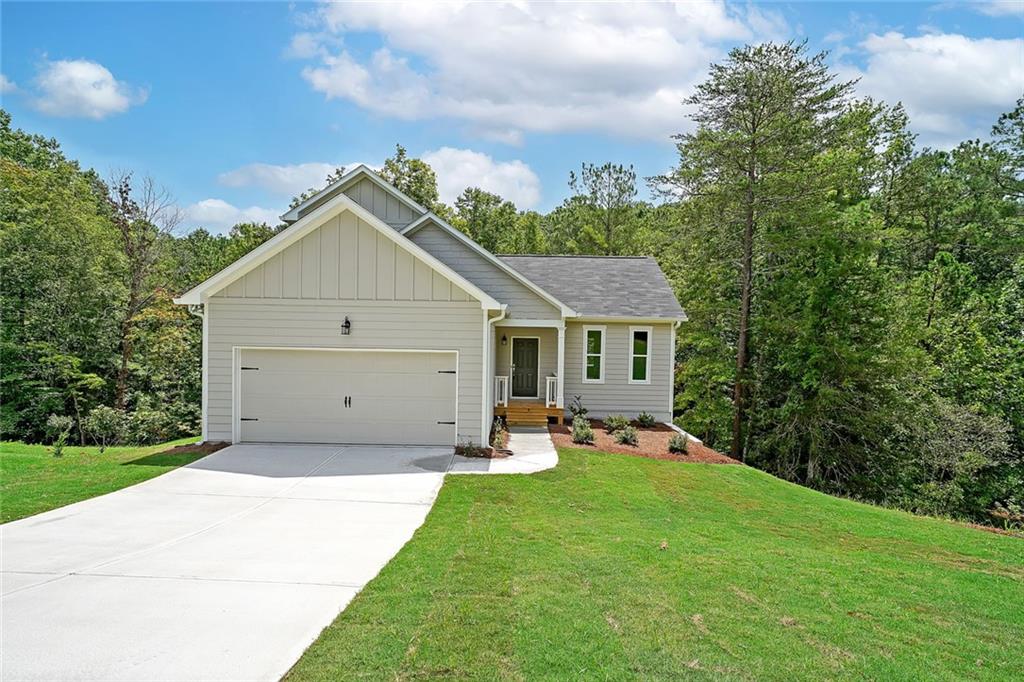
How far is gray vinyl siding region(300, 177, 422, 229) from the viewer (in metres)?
17.1

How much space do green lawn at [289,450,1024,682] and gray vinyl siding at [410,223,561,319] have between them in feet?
24.0

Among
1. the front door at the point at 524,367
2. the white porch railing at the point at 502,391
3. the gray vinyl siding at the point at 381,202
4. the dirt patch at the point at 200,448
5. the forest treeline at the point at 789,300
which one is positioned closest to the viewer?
the dirt patch at the point at 200,448

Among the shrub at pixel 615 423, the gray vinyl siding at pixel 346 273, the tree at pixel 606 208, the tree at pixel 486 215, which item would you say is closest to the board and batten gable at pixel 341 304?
the gray vinyl siding at pixel 346 273

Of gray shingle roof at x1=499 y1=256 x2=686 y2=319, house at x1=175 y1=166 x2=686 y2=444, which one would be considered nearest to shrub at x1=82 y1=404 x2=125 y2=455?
house at x1=175 y1=166 x2=686 y2=444

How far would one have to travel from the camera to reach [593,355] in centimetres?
Answer: 1819

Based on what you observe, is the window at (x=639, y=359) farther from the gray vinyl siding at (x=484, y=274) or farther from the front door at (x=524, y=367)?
the gray vinyl siding at (x=484, y=274)

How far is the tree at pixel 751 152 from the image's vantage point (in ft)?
58.2

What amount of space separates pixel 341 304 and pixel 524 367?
23.7ft

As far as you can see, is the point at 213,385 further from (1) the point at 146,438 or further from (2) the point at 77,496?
(1) the point at 146,438

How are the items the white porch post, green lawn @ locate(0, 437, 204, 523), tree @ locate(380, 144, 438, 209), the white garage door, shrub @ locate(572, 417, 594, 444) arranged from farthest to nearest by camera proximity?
tree @ locate(380, 144, 438, 209)
the white porch post
shrub @ locate(572, 417, 594, 444)
the white garage door
green lawn @ locate(0, 437, 204, 523)

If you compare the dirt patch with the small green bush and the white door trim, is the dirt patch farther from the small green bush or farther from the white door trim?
the white door trim

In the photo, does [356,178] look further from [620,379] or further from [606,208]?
[606,208]

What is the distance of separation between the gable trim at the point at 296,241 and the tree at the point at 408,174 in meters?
19.1

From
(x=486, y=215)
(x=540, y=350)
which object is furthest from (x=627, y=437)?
(x=486, y=215)
